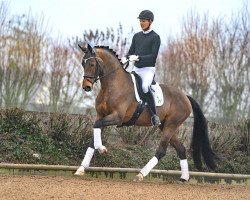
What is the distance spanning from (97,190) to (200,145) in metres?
3.68

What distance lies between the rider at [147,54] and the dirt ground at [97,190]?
4.77 feet

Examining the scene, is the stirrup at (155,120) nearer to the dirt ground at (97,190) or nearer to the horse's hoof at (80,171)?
the dirt ground at (97,190)

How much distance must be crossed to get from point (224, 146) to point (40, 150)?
4.95 meters

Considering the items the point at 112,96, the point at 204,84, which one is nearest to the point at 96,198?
the point at 112,96

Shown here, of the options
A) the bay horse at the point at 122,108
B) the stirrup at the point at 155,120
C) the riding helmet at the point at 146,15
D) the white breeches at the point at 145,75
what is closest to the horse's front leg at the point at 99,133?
the bay horse at the point at 122,108

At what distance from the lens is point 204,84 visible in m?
29.1

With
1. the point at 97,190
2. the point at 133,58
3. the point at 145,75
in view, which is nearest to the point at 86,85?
the point at 133,58

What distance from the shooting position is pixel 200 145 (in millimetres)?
11461

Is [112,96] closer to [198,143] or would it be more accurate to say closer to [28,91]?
[198,143]

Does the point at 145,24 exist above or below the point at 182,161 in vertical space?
above

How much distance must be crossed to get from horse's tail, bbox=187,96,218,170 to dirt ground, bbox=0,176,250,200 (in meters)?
1.10

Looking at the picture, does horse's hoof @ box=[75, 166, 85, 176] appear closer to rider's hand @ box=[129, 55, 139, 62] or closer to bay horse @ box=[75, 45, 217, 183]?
bay horse @ box=[75, 45, 217, 183]

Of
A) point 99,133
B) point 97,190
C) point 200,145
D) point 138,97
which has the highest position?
point 138,97

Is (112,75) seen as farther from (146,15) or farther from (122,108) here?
(146,15)
